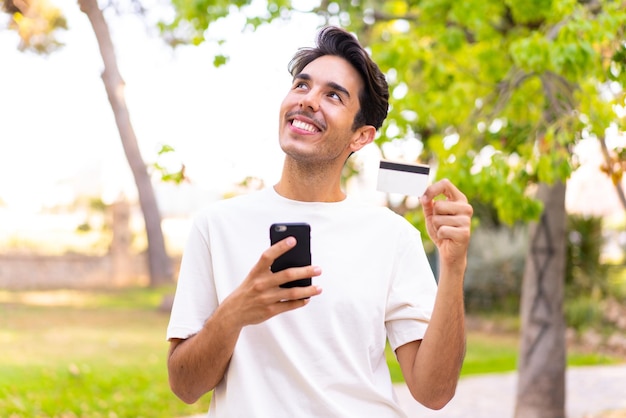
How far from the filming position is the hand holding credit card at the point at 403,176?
77.7 inches

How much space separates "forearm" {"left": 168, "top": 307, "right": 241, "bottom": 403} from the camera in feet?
6.04

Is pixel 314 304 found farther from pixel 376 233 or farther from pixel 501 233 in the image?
pixel 501 233

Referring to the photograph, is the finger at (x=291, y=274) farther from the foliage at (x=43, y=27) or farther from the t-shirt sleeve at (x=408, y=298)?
the foliage at (x=43, y=27)

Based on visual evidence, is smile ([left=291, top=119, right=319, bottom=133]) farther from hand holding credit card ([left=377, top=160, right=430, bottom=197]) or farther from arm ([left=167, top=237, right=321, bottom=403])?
arm ([left=167, top=237, right=321, bottom=403])

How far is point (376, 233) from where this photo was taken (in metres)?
2.13

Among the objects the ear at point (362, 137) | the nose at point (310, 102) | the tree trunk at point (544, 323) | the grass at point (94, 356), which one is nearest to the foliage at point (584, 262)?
the grass at point (94, 356)

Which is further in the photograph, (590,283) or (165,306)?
(165,306)

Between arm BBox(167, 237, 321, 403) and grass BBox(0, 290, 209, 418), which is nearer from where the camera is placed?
arm BBox(167, 237, 321, 403)

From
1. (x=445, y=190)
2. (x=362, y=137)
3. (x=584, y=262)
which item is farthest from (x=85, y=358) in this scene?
(x=445, y=190)

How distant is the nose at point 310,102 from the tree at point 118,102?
1663 cm

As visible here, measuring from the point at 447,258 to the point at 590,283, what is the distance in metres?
13.8

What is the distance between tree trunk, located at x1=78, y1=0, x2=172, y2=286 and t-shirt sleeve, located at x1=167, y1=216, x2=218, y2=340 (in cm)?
1717

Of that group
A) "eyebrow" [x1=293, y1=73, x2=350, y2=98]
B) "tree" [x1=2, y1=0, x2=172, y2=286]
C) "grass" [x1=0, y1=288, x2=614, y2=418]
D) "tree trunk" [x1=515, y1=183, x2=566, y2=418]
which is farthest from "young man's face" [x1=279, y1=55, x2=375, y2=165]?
"tree" [x1=2, y1=0, x2=172, y2=286]

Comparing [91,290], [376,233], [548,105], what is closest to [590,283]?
[548,105]
